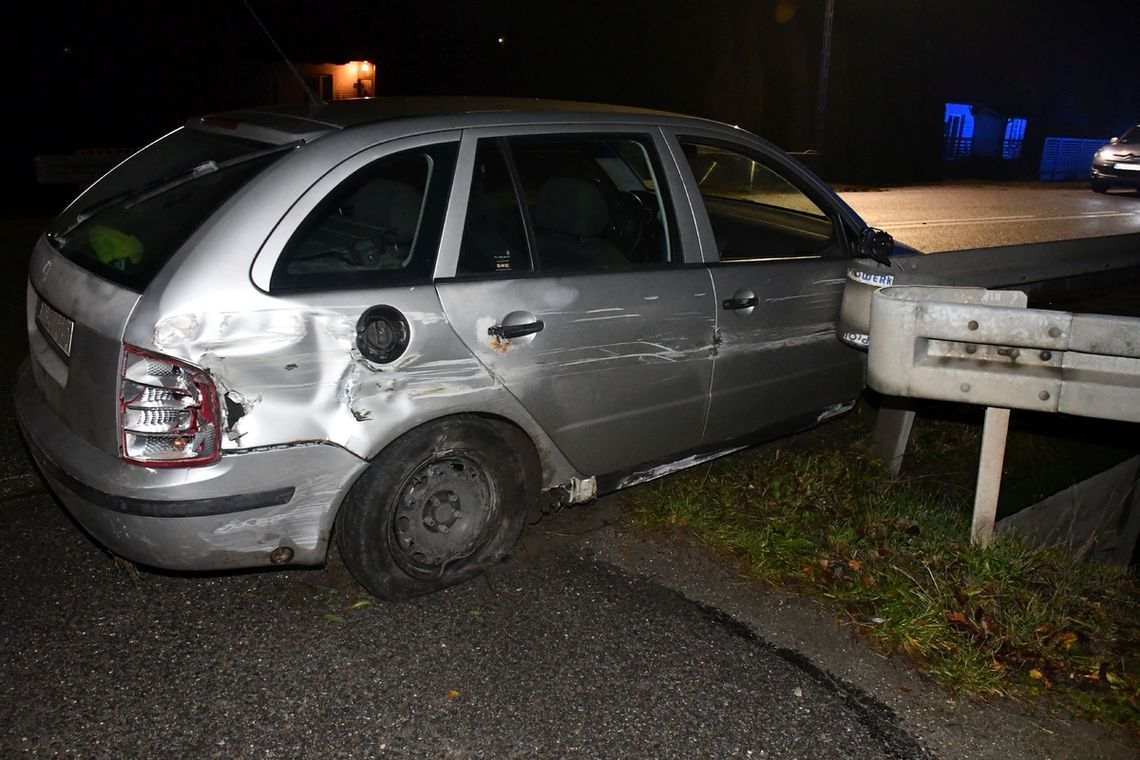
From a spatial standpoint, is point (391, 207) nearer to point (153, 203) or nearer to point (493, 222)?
point (493, 222)

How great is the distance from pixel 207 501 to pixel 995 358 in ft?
9.41

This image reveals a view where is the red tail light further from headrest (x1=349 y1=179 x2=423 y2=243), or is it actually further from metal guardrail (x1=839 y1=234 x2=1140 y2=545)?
metal guardrail (x1=839 y1=234 x2=1140 y2=545)

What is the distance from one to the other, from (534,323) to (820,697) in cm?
162

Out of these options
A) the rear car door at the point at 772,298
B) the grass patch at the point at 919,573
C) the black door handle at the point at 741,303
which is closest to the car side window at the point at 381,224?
the rear car door at the point at 772,298

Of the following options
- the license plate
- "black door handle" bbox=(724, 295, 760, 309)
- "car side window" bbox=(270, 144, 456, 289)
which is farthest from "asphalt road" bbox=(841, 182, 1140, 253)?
the license plate

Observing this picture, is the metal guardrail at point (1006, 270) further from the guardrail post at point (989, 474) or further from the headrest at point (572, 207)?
the headrest at point (572, 207)

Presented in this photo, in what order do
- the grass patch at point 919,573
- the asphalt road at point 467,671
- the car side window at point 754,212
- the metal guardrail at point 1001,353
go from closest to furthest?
the asphalt road at point 467,671
the grass patch at point 919,573
the metal guardrail at point 1001,353
the car side window at point 754,212

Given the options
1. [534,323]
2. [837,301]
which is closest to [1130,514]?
[837,301]

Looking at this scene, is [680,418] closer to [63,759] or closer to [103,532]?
[103,532]

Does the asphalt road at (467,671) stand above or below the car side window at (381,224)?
below

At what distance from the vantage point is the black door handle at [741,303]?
4289mm

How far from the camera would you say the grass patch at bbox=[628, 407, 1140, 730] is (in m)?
3.45

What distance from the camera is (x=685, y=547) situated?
429 centimetres

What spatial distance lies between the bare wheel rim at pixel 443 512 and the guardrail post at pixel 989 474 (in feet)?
6.51
